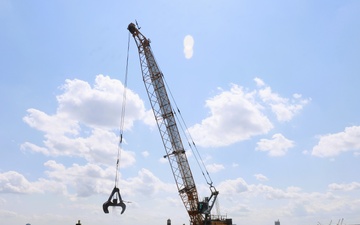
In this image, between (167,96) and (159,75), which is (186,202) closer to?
(167,96)

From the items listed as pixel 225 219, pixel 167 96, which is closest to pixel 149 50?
pixel 167 96

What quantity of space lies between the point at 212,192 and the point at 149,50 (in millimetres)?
32054

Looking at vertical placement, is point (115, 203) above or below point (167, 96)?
below

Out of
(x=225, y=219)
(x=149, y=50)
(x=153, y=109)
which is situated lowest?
(x=225, y=219)

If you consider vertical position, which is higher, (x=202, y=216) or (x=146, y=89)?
(x=146, y=89)

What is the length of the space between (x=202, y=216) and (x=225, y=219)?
574cm

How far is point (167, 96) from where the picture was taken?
225 ft

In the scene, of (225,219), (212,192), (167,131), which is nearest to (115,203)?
(167,131)

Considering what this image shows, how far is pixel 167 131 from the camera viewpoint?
68.2m

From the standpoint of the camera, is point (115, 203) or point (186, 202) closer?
point (115, 203)

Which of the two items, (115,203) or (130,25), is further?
(130,25)

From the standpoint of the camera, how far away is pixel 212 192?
7025 cm

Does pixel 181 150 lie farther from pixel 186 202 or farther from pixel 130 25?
pixel 130 25

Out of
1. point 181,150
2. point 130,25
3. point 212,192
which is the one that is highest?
point 130,25
